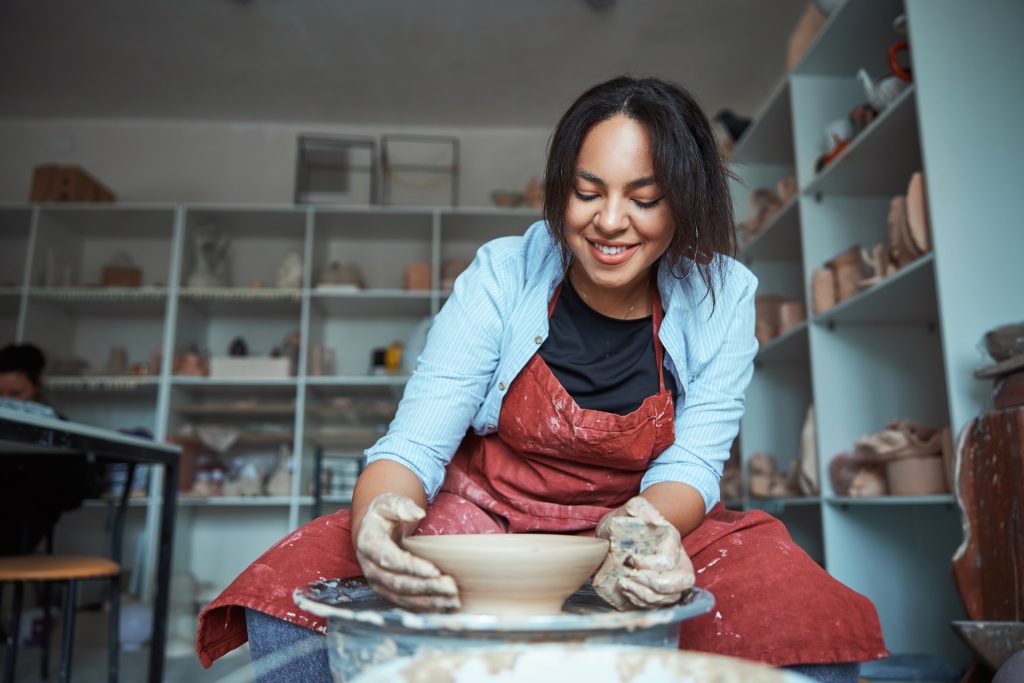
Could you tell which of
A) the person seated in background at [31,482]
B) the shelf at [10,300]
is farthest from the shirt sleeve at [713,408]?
the shelf at [10,300]

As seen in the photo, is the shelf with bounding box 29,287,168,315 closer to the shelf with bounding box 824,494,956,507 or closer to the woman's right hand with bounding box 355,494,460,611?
the shelf with bounding box 824,494,956,507

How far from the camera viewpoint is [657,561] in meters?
0.83

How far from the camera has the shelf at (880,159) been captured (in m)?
2.47

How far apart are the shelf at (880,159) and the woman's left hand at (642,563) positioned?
1.94 meters

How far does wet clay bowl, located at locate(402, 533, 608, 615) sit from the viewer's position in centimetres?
78

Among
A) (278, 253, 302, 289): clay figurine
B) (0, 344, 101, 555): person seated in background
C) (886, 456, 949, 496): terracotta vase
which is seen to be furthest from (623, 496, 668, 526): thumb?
(278, 253, 302, 289): clay figurine

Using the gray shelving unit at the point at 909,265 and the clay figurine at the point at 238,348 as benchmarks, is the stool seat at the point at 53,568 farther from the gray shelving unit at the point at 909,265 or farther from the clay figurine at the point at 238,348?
the gray shelving unit at the point at 909,265

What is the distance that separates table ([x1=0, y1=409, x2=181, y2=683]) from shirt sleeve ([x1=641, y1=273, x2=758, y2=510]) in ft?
4.92

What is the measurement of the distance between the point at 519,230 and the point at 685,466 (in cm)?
364

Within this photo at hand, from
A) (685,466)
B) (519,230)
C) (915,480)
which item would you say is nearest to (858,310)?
(915,480)

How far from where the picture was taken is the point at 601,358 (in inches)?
52.0

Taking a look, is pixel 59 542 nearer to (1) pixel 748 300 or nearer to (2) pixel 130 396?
(2) pixel 130 396

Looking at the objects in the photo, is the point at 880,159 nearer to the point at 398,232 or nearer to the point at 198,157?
the point at 398,232

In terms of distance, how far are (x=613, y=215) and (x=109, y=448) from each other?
187cm
